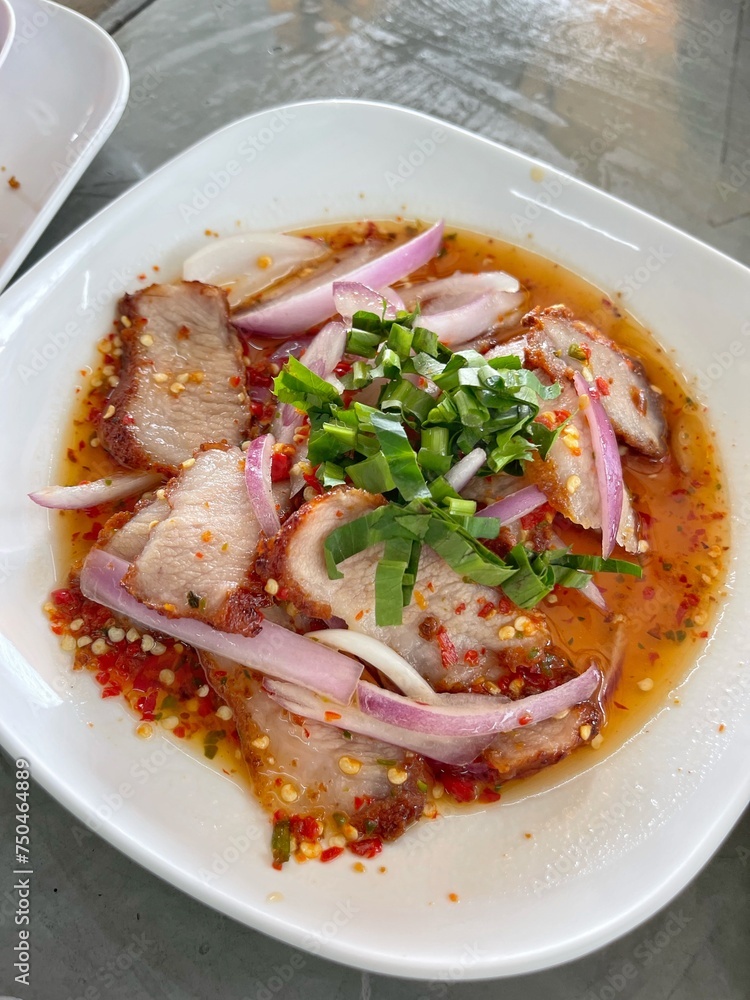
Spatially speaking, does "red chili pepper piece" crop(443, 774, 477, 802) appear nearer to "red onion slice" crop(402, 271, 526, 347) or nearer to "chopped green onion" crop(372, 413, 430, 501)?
"chopped green onion" crop(372, 413, 430, 501)

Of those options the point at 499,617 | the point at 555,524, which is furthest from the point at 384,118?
the point at 499,617

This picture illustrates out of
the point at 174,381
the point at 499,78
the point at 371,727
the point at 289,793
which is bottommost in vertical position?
the point at 289,793

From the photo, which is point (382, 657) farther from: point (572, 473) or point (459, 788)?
point (572, 473)

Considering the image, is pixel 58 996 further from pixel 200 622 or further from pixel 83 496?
pixel 83 496

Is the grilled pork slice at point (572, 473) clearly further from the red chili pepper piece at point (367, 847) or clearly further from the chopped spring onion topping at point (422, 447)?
the red chili pepper piece at point (367, 847)

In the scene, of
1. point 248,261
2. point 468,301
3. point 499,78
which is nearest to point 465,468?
point 468,301

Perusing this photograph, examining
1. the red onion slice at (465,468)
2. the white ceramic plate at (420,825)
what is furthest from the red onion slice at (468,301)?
the red onion slice at (465,468)

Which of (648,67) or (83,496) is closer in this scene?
(83,496)
